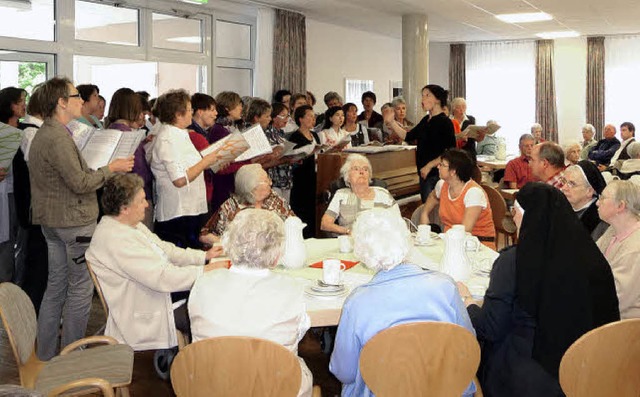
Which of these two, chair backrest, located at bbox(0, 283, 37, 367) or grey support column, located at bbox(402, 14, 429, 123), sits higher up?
grey support column, located at bbox(402, 14, 429, 123)

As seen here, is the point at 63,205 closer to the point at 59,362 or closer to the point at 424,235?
the point at 59,362

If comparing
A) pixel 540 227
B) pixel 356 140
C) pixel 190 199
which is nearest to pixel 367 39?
pixel 356 140

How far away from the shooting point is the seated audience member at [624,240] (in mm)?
3176

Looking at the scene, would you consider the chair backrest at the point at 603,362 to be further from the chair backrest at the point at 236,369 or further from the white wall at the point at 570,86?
the white wall at the point at 570,86

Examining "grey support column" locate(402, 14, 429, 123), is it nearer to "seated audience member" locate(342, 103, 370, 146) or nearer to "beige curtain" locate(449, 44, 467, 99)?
"seated audience member" locate(342, 103, 370, 146)

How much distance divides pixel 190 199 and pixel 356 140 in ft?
11.3

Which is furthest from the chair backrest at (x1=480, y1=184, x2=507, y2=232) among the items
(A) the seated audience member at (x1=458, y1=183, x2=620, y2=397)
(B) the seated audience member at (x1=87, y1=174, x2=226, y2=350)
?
(A) the seated audience member at (x1=458, y1=183, x2=620, y2=397)

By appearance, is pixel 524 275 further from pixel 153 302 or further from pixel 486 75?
pixel 486 75

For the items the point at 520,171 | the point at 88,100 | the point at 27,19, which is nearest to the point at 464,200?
the point at 88,100

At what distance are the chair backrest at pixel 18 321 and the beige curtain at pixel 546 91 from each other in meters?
14.9

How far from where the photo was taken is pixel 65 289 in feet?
14.0

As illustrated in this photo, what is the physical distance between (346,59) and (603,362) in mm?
11085

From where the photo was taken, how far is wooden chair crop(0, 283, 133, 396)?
2.77 meters

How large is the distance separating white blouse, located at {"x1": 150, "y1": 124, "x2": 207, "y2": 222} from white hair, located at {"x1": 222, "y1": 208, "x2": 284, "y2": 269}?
242 cm
